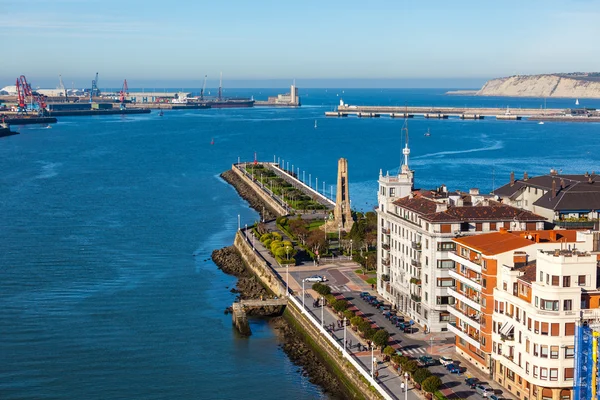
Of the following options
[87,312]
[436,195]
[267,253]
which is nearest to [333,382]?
[436,195]

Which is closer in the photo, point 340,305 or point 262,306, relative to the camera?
point 340,305

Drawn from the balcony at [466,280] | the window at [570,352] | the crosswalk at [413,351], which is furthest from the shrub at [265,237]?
the window at [570,352]

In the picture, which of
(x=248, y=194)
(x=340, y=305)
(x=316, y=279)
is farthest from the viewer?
(x=248, y=194)

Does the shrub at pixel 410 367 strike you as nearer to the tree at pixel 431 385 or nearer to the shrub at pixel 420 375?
the shrub at pixel 420 375

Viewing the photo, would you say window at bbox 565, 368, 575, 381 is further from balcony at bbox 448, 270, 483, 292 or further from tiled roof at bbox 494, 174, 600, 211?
→ tiled roof at bbox 494, 174, 600, 211

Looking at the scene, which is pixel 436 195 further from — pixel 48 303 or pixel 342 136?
pixel 342 136

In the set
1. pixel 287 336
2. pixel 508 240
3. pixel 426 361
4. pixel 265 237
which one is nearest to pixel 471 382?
pixel 426 361

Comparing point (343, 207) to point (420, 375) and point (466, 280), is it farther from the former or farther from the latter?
point (420, 375)
